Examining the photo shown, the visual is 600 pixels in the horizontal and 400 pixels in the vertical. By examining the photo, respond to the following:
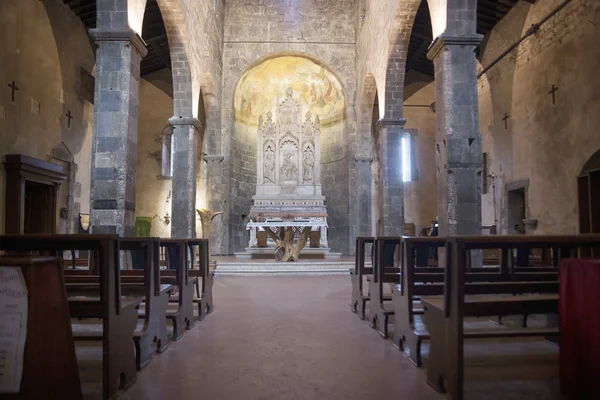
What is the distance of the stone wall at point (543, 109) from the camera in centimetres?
845

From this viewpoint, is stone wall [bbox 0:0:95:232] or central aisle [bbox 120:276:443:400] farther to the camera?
stone wall [bbox 0:0:95:232]

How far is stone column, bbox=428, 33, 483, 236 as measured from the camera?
21.2 ft

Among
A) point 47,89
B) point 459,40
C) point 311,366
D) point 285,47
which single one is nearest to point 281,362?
point 311,366

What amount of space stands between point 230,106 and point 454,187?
9803 millimetres

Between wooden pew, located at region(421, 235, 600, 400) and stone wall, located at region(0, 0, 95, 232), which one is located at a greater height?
stone wall, located at region(0, 0, 95, 232)

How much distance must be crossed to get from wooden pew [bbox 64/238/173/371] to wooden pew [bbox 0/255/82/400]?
3.20ft

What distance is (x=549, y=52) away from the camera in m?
9.50

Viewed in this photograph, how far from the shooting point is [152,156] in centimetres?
1588

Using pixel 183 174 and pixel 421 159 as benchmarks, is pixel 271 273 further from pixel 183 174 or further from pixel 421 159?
pixel 421 159

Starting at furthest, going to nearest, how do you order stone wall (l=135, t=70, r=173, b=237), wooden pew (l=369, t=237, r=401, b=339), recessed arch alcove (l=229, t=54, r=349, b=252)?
stone wall (l=135, t=70, r=173, b=237) < recessed arch alcove (l=229, t=54, r=349, b=252) < wooden pew (l=369, t=237, r=401, b=339)

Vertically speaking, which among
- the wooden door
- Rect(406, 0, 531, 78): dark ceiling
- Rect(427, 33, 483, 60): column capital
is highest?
Rect(406, 0, 531, 78): dark ceiling

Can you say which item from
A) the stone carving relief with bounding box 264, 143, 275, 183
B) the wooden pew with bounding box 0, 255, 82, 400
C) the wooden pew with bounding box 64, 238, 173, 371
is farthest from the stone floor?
the stone carving relief with bounding box 264, 143, 275, 183

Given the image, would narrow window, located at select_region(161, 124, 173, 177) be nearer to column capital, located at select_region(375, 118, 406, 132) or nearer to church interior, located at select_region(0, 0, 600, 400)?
church interior, located at select_region(0, 0, 600, 400)

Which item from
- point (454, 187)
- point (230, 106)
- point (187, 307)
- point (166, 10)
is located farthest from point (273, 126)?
point (187, 307)
